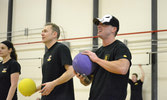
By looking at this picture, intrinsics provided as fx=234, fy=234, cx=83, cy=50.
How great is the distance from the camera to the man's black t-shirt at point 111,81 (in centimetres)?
195

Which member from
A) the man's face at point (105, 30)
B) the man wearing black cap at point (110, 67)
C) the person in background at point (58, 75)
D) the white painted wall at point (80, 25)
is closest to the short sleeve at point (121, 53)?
the man wearing black cap at point (110, 67)

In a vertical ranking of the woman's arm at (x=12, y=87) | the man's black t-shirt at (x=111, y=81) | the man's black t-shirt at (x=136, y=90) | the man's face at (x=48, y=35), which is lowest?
the man's black t-shirt at (x=136, y=90)

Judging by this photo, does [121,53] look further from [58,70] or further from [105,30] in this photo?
[58,70]

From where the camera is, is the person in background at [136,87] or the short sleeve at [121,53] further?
the person in background at [136,87]

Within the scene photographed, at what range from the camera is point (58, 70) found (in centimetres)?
253

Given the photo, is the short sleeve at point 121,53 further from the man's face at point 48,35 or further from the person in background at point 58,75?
the man's face at point 48,35

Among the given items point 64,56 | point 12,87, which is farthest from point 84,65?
point 12,87

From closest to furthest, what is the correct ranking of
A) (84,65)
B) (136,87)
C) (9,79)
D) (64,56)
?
(84,65), (64,56), (9,79), (136,87)

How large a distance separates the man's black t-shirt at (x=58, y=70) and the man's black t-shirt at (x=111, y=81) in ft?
1.55

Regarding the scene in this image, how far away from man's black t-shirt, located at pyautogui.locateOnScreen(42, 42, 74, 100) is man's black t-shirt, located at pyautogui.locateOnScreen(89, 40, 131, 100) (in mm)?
473

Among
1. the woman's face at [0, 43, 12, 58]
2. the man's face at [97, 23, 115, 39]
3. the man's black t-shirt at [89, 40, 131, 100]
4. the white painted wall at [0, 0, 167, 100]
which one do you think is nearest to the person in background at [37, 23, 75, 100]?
the man's black t-shirt at [89, 40, 131, 100]

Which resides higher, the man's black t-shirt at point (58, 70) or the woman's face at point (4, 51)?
the woman's face at point (4, 51)

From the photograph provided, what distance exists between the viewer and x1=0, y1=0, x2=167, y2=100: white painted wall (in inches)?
217

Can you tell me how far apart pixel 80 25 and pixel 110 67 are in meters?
4.87
